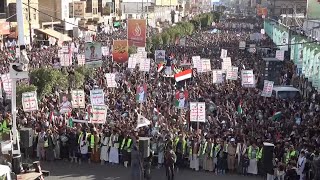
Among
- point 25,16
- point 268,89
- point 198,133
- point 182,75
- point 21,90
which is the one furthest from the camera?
point 25,16

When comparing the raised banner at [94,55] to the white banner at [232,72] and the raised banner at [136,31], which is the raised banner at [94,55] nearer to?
the raised banner at [136,31]

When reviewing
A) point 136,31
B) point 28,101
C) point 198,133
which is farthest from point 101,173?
point 136,31

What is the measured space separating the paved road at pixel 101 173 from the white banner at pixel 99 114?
154 centimetres

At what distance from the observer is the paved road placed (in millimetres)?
15461

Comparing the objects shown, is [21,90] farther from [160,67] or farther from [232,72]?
[160,67]

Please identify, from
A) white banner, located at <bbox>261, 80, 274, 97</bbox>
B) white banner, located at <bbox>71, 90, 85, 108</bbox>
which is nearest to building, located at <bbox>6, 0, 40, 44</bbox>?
white banner, located at <bbox>71, 90, 85, 108</bbox>

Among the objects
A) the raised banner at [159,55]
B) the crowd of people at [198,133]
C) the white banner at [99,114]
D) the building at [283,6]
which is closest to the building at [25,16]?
the raised banner at [159,55]

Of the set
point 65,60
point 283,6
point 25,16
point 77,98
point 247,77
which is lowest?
point 77,98

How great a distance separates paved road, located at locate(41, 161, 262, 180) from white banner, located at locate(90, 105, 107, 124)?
5.07 ft

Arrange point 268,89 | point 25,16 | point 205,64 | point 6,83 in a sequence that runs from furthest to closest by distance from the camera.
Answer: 1. point 25,16
2. point 205,64
3. point 268,89
4. point 6,83

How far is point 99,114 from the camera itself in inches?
684

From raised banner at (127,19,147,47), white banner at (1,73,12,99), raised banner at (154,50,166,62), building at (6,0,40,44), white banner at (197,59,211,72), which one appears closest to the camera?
white banner at (1,73,12,99)

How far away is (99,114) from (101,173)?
231 centimetres

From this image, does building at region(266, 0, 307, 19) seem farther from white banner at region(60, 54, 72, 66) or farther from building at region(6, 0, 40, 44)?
white banner at region(60, 54, 72, 66)
